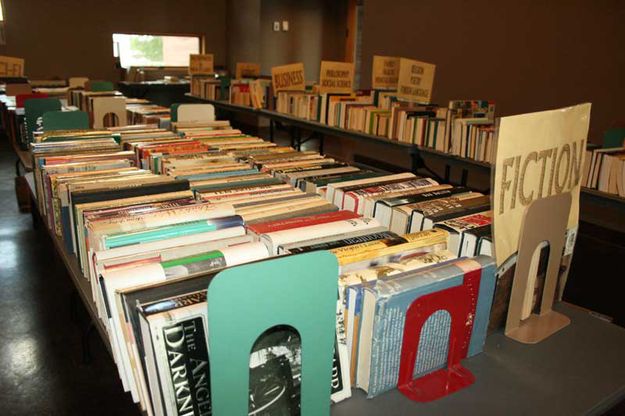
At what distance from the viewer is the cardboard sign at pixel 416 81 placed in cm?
453

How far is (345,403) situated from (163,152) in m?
1.48

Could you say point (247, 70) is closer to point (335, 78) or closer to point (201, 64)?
point (201, 64)

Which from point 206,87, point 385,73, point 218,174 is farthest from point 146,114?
point 206,87

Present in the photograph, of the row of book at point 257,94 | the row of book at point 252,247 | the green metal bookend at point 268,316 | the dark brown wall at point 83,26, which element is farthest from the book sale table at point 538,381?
the dark brown wall at point 83,26

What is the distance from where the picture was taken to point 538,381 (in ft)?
3.80

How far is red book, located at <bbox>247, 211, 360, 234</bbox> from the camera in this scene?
4.38 ft

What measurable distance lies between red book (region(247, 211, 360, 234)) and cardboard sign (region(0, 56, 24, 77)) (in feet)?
20.1

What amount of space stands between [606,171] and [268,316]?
299cm

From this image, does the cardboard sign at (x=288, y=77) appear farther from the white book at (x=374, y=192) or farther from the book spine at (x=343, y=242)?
the book spine at (x=343, y=242)

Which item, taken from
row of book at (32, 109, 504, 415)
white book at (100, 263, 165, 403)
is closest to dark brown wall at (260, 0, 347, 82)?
row of book at (32, 109, 504, 415)

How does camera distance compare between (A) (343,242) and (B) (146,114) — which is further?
(B) (146,114)

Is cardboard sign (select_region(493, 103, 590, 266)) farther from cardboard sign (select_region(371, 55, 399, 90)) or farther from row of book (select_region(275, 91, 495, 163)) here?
cardboard sign (select_region(371, 55, 399, 90))

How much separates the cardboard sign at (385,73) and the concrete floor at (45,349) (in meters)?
3.52

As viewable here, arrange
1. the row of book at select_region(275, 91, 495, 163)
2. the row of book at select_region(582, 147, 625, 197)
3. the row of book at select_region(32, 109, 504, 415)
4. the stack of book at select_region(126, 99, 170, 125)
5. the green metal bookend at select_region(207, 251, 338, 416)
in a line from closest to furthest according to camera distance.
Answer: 1. the green metal bookend at select_region(207, 251, 338, 416)
2. the row of book at select_region(32, 109, 504, 415)
3. the row of book at select_region(582, 147, 625, 197)
4. the stack of book at select_region(126, 99, 170, 125)
5. the row of book at select_region(275, 91, 495, 163)
